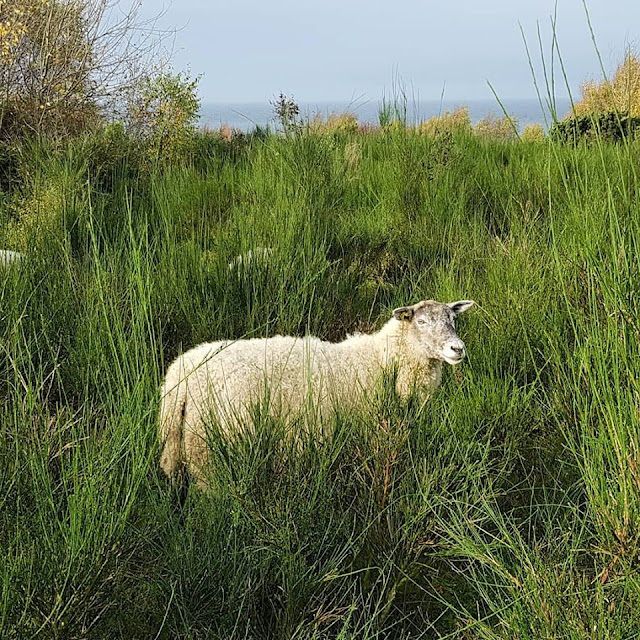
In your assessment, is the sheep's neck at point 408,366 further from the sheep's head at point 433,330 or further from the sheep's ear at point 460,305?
the sheep's ear at point 460,305

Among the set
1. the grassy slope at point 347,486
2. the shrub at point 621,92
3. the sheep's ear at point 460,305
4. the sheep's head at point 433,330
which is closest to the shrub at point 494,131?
the shrub at point 621,92

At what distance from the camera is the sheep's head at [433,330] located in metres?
3.62

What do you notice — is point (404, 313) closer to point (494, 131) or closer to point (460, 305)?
point (460, 305)

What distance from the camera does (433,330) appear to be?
372 cm

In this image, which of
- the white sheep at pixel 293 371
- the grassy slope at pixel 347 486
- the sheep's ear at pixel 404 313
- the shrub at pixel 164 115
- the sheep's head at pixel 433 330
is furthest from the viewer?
the shrub at pixel 164 115

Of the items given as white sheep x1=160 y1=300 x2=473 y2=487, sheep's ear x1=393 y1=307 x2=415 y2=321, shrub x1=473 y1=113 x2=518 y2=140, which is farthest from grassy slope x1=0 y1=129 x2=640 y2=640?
shrub x1=473 y1=113 x2=518 y2=140

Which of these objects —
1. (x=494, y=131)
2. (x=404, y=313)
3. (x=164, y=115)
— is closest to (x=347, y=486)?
(x=404, y=313)

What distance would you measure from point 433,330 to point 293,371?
0.77 meters

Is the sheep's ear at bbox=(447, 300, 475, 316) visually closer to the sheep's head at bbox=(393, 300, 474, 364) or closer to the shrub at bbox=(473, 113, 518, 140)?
the sheep's head at bbox=(393, 300, 474, 364)

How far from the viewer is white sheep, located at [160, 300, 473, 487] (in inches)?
125

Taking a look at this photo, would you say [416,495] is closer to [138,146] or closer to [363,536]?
[363,536]

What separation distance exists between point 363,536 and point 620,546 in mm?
807

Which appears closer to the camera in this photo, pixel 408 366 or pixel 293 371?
pixel 293 371

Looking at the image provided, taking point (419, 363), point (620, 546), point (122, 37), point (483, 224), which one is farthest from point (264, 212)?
point (122, 37)
